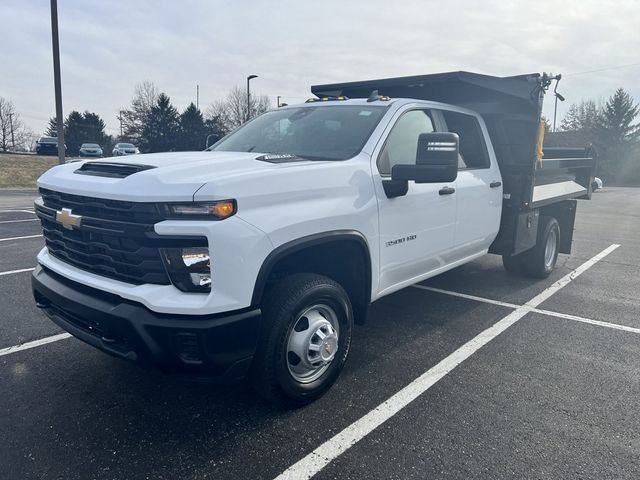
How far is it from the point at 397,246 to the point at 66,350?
108 inches

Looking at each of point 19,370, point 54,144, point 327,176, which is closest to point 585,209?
point 327,176

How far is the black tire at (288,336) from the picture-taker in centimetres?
286

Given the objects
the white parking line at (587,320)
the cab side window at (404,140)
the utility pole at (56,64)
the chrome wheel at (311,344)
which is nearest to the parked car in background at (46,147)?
the utility pole at (56,64)

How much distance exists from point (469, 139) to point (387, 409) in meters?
2.93

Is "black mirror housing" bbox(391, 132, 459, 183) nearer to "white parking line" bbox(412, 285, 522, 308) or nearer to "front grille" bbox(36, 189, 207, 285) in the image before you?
"front grille" bbox(36, 189, 207, 285)

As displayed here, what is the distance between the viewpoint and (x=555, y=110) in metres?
55.7

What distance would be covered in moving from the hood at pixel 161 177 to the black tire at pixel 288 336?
72 cm

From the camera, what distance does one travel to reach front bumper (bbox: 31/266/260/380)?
8.27 feet

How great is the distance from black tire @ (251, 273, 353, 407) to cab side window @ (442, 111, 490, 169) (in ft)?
7.16

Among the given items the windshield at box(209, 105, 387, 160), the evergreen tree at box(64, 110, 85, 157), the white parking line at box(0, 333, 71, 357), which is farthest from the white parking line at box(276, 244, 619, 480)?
the evergreen tree at box(64, 110, 85, 157)

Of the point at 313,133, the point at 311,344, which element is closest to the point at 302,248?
the point at 311,344

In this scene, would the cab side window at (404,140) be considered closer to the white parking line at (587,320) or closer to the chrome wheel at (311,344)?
the chrome wheel at (311,344)

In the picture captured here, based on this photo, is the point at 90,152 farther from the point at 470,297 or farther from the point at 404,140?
the point at 404,140

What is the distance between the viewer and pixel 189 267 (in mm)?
Answer: 2543
